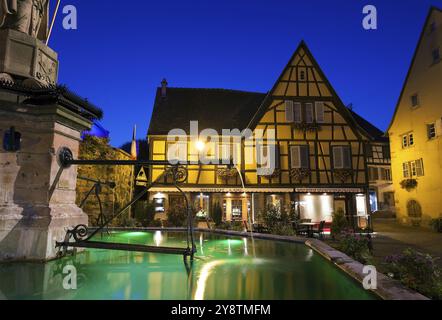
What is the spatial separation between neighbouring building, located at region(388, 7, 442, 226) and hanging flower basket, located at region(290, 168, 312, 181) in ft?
22.7

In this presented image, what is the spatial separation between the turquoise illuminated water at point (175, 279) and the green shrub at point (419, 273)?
69 centimetres

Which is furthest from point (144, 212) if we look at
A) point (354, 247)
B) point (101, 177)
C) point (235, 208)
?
point (354, 247)

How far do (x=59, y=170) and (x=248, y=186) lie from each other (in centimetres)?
1464

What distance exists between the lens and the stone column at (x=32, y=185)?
13.4ft

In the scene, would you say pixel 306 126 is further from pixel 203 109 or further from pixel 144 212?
pixel 144 212

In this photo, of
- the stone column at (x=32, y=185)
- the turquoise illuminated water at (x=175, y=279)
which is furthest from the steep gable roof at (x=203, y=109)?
the turquoise illuminated water at (x=175, y=279)

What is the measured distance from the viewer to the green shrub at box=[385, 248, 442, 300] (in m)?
3.52

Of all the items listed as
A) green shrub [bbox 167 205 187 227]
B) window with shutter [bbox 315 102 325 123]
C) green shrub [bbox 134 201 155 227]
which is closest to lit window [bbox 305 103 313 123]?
window with shutter [bbox 315 102 325 123]

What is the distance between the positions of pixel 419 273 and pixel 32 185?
5.41 m

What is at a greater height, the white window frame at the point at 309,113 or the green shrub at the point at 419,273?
the white window frame at the point at 309,113

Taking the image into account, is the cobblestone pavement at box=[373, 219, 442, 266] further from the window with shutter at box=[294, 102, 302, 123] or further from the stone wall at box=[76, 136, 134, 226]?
the stone wall at box=[76, 136, 134, 226]

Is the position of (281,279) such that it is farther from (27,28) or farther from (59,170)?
(27,28)

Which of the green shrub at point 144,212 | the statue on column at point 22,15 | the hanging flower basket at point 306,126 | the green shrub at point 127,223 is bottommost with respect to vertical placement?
the green shrub at point 127,223

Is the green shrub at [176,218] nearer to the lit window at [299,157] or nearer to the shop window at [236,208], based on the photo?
the shop window at [236,208]
